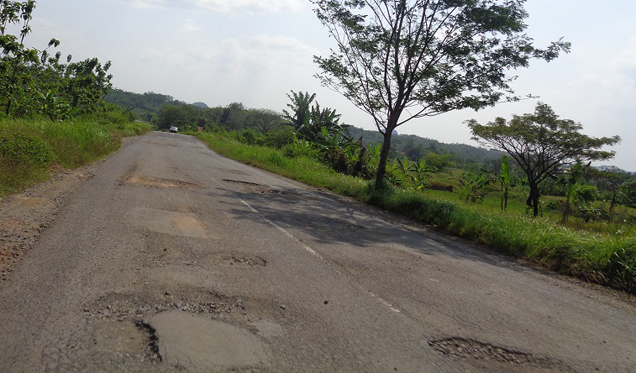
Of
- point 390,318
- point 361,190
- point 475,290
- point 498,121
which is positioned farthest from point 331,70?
point 390,318

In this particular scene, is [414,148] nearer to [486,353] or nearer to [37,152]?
[37,152]

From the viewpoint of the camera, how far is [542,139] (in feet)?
65.5

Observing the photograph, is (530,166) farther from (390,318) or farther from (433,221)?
(390,318)

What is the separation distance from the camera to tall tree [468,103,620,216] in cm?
1925

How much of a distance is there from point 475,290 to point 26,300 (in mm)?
4562

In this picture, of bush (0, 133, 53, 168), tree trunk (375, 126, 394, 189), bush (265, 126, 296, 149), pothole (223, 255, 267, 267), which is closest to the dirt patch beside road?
bush (0, 133, 53, 168)

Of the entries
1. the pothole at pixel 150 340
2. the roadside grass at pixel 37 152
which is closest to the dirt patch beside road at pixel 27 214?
the roadside grass at pixel 37 152

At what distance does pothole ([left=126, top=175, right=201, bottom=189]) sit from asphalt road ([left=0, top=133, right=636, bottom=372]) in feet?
9.74

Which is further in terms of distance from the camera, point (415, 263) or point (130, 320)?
point (415, 263)

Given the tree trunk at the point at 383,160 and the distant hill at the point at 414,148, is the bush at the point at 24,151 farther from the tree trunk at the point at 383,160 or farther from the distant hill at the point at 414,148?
the distant hill at the point at 414,148

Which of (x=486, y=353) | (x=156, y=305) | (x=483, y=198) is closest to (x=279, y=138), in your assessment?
(x=483, y=198)

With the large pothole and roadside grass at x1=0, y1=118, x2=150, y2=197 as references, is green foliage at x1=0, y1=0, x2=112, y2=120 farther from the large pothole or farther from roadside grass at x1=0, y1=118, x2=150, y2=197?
the large pothole

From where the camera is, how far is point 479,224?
9344mm

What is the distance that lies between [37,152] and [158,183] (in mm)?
Result: 2847
